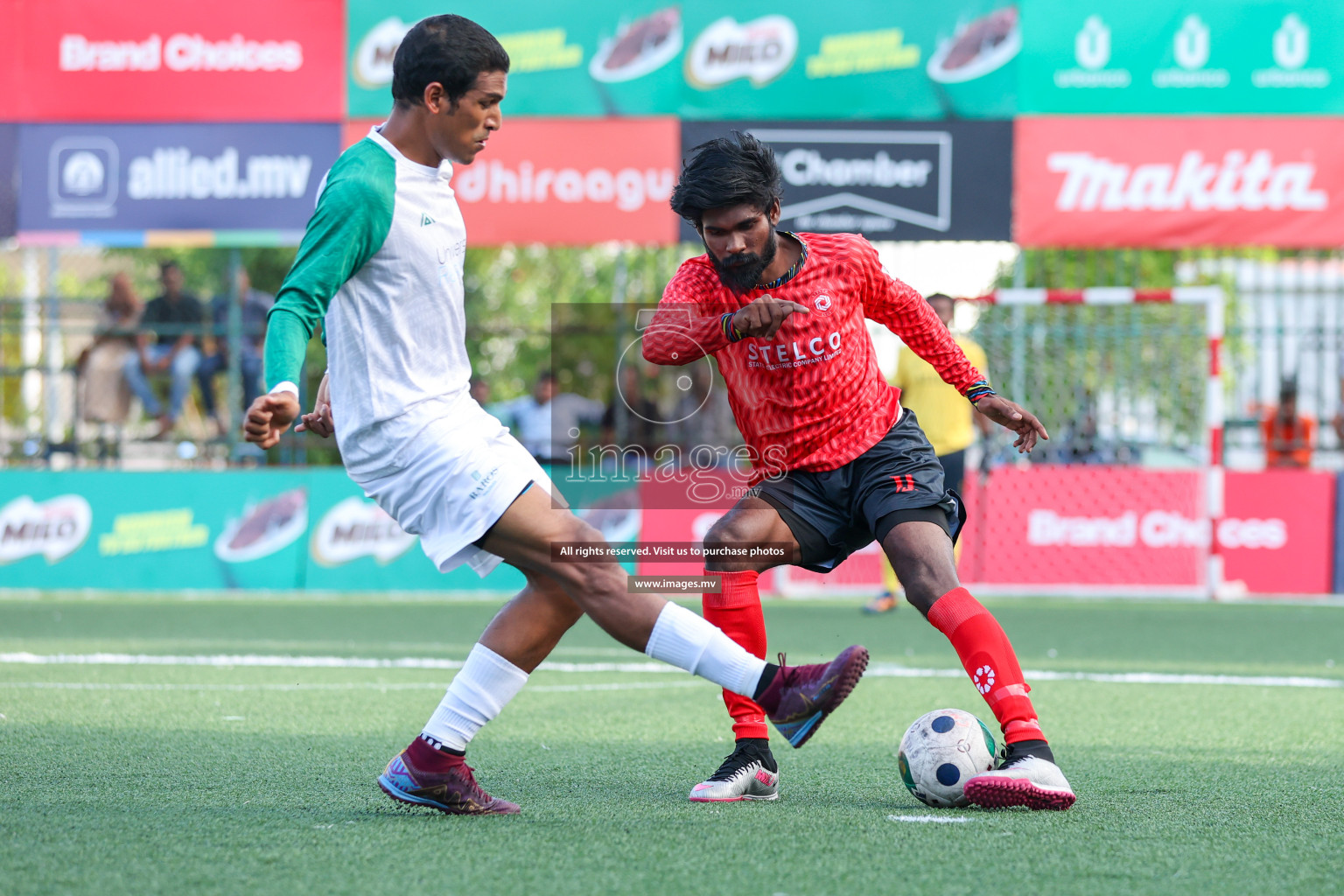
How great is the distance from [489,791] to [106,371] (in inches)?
397

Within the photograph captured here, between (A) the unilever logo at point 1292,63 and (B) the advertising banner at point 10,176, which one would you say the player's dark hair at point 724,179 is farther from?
(B) the advertising banner at point 10,176

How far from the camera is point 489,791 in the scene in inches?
178

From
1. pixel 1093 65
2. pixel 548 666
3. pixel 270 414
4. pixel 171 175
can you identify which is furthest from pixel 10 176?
pixel 270 414

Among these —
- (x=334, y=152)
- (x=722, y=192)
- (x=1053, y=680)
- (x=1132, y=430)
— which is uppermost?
(x=334, y=152)

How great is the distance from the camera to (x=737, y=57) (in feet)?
41.0

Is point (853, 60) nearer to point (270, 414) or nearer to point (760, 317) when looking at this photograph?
point (760, 317)

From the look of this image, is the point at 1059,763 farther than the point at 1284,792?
Yes

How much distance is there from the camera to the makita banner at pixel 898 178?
1223cm

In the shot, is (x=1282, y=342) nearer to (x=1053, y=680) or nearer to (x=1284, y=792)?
(x=1053, y=680)

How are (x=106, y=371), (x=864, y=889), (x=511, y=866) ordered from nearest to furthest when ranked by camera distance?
(x=864, y=889) → (x=511, y=866) → (x=106, y=371)

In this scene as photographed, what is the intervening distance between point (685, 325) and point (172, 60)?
32.3 feet

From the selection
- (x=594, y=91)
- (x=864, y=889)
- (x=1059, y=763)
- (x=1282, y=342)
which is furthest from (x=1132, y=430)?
(x=864, y=889)

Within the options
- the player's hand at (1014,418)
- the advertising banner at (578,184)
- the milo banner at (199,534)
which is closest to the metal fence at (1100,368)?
the milo banner at (199,534)

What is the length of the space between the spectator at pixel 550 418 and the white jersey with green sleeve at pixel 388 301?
876 cm
